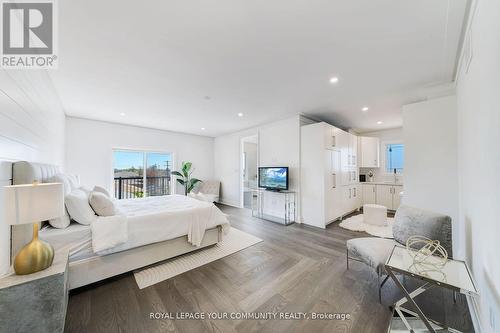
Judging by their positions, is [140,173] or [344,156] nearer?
[344,156]

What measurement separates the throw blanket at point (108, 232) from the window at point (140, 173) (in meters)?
3.77

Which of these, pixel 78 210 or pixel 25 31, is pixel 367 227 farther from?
pixel 25 31

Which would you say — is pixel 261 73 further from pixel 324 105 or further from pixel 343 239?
pixel 343 239

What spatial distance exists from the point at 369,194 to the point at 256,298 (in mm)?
5109

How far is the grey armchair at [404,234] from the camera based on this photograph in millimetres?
1853

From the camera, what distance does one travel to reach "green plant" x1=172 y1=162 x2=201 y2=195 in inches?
242

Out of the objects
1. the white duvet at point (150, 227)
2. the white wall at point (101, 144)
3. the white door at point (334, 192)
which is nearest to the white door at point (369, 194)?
the white door at point (334, 192)

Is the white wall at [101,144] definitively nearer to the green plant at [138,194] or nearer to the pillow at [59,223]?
the green plant at [138,194]

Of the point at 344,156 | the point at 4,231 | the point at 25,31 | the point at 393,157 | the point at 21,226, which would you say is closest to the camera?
the point at 4,231

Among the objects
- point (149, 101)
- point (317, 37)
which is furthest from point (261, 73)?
point (149, 101)

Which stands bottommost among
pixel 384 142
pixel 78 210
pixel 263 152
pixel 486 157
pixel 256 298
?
pixel 256 298

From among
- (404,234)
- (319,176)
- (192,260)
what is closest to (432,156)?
(404,234)

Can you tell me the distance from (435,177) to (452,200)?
372mm

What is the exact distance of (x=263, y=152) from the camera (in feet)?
17.1
